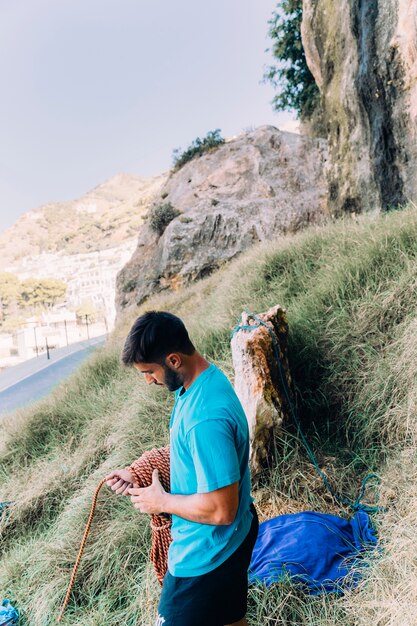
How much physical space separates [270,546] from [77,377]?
4.27 metres

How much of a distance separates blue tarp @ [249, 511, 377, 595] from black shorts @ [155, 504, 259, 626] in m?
0.79

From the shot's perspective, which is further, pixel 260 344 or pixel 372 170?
pixel 372 170

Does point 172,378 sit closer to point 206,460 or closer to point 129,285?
point 206,460

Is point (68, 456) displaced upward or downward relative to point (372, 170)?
downward

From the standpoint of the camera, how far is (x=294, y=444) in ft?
9.86

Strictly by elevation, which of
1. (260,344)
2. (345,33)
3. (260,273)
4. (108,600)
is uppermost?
(345,33)

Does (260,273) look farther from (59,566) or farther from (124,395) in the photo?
(59,566)

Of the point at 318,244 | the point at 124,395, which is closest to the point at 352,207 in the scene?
the point at 318,244

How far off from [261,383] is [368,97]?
5196 millimetres

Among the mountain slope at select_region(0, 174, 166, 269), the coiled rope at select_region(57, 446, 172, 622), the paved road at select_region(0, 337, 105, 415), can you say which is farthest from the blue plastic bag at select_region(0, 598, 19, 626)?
the mountain slope at select_region(0, 174, 166, 269)

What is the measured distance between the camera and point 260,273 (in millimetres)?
5242

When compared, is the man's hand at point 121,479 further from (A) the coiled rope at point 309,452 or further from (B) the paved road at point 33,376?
(B) the paved road at point 33,376

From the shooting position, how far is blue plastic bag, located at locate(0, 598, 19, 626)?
8.73ft

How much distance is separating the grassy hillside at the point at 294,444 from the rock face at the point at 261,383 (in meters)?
0.15
